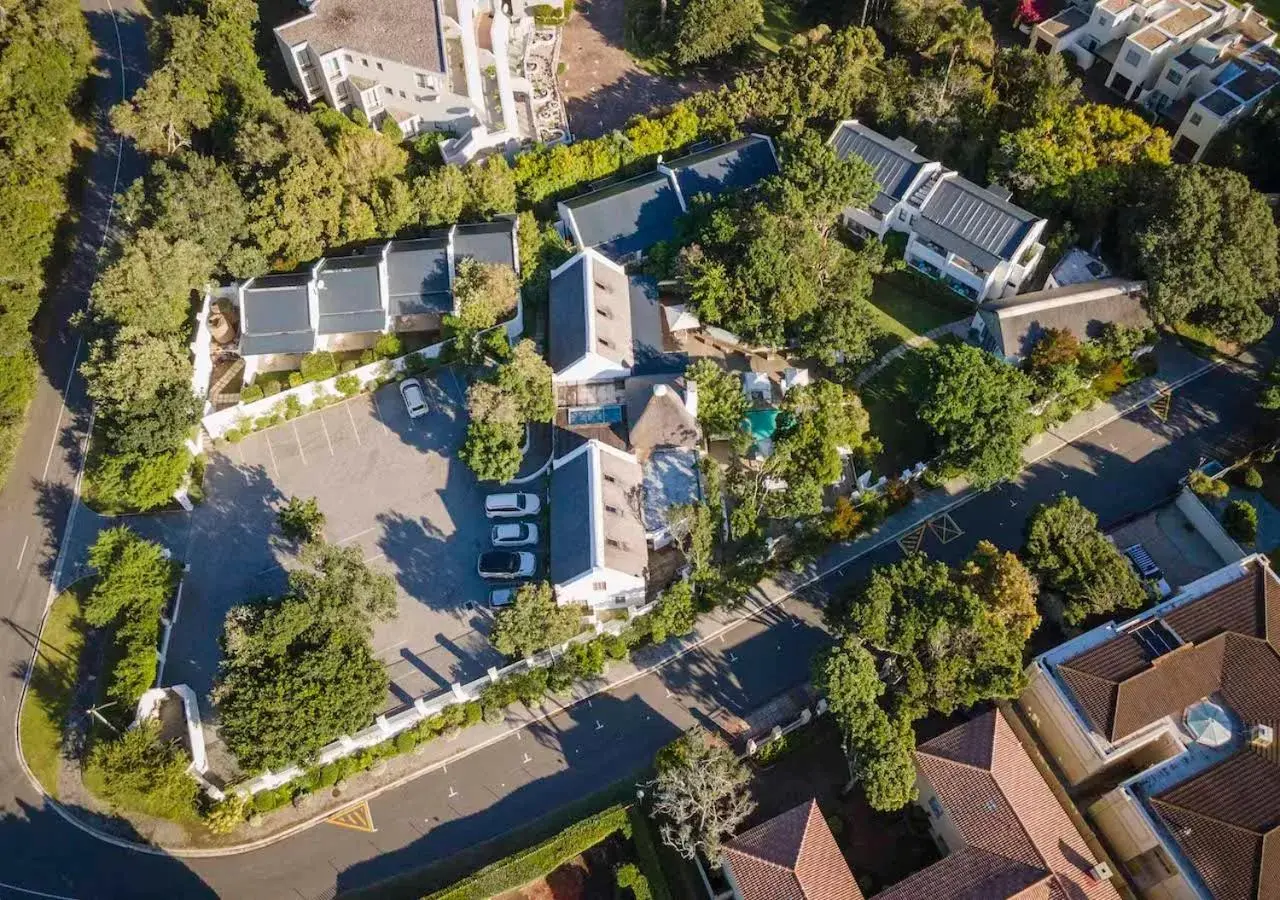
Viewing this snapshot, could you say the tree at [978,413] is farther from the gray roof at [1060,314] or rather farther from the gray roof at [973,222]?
the gray roof at [973,222]

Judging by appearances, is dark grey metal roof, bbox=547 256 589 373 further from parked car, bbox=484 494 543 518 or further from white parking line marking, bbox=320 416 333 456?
white parking line marking, bbox=320 416 333 456

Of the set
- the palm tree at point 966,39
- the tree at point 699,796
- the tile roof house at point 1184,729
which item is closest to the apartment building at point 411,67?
the palm tree at point 966,39

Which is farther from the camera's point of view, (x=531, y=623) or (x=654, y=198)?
(x=654, y=198)

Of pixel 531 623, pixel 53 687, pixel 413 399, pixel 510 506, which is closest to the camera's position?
pixel 531 623

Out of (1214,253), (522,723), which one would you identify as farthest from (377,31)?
(1214,253)

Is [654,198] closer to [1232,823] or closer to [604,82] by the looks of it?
[604,82]

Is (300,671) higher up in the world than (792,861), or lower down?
higher up

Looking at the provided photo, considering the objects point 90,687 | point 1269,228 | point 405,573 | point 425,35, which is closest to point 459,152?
point 425,35
